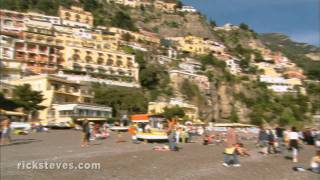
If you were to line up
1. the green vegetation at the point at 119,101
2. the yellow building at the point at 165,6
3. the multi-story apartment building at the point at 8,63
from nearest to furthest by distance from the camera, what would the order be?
the green vegetation at the point at 119,101
the multi-story apartment building at the point at 8,63
the yellow building at the point at 165,6

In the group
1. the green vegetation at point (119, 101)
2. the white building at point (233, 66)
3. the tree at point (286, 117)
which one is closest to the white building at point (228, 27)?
the white building at point (233, 66)

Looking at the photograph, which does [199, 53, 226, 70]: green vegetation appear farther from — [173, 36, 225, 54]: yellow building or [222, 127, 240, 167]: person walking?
[222, 127, 240, 167]: person walking

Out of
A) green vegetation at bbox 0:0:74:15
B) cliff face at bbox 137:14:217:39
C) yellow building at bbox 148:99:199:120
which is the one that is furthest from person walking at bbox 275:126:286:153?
cliff face at bbox 137:14:217:39

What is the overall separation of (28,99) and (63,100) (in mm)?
10288

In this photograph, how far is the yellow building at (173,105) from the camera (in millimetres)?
75125

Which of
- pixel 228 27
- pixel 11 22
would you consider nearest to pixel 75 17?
pixel 11 22

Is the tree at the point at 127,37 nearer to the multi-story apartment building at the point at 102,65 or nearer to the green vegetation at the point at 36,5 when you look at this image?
the green vegetation at the point at 36,5

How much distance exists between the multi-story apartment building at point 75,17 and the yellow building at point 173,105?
35555 mm

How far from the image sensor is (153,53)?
4181 inches

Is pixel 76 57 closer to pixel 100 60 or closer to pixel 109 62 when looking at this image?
pixel 100 60

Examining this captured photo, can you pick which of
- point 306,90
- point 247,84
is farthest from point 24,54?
point 306,90

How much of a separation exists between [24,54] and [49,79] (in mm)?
19917

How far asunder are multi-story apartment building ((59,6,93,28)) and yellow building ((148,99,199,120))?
35.6 m

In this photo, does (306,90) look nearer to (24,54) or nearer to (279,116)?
(279,116)
